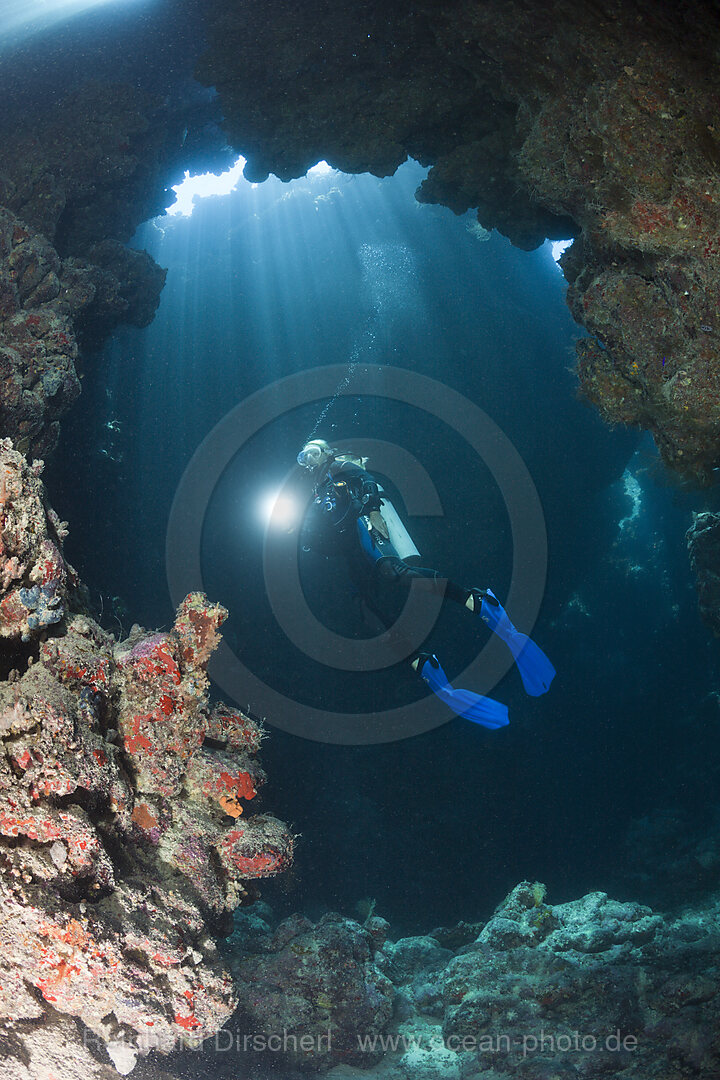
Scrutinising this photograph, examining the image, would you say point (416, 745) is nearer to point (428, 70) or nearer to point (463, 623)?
point (463, 623)

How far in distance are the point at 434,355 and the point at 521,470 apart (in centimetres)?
467

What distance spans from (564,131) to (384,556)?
509 cm

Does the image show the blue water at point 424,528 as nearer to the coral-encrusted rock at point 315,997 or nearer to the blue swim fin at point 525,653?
the blue swim fin at point 525,653

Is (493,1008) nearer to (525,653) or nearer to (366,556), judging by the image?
(525,653)

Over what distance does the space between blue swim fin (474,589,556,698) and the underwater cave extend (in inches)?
3.8

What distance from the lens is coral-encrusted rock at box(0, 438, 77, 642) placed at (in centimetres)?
286

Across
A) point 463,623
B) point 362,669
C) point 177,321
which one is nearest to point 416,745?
point 362,669

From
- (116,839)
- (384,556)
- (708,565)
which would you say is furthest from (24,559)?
(708,565)

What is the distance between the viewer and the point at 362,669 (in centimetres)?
1448

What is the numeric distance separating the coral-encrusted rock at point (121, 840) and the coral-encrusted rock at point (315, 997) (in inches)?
50.8

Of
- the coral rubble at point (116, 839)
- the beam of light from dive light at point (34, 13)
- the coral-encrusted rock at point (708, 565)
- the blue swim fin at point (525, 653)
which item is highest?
the beam of light from dive light at point (34, 13)

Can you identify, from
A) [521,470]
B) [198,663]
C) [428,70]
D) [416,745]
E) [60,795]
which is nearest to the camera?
[60,795]

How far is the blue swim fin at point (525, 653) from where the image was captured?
6066mm

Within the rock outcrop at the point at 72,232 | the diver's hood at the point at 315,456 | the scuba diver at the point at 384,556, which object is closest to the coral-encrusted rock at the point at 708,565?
the scuba diver at the point at 384,556
